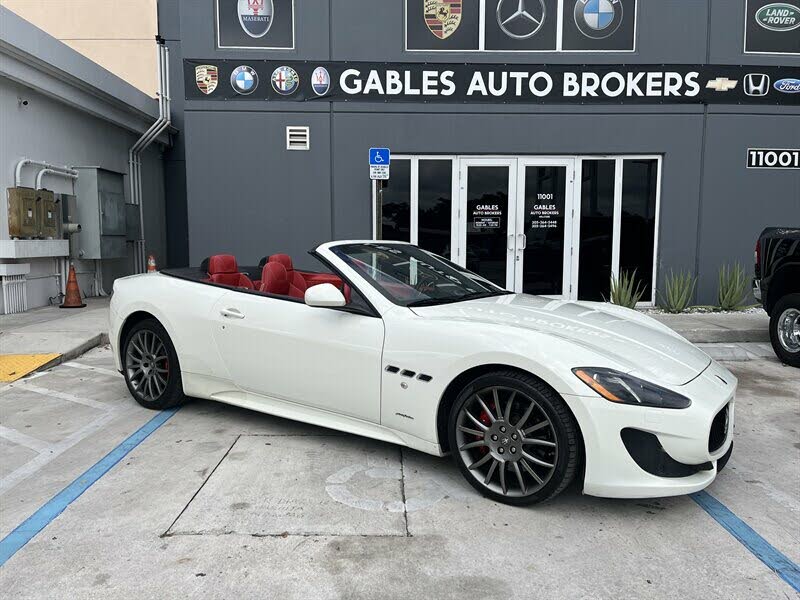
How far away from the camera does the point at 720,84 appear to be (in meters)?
10.1

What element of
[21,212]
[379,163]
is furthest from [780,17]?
[21,212]

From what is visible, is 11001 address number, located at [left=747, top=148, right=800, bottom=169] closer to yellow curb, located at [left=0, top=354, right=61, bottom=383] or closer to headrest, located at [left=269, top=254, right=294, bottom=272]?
headrest, located at [left=269, top=254, right=294, bottom=272]

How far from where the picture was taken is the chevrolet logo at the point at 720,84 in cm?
1010

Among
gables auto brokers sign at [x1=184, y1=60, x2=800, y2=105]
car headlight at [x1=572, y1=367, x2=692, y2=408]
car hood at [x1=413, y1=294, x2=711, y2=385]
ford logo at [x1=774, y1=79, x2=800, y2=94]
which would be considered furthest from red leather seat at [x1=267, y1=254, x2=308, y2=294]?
ford logo at [x1=774, y1=79, x2=800, y2=94]

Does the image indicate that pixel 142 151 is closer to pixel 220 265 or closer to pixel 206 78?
pixel 206 78

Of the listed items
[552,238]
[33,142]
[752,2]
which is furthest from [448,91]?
[33,142]

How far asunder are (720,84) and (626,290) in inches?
150

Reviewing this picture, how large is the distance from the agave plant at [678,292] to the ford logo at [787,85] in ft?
11.3

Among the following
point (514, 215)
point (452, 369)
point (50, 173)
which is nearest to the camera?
point (452, 369)

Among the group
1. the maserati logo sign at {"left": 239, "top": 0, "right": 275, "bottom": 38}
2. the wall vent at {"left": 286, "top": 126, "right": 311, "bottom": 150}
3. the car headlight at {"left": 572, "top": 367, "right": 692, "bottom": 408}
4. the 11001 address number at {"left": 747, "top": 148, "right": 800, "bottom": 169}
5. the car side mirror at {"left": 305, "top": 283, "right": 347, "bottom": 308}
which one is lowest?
the car headlight at {"left": 572, "top": 367, "right": 692, "bottom": 408}

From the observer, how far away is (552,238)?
33.8ft

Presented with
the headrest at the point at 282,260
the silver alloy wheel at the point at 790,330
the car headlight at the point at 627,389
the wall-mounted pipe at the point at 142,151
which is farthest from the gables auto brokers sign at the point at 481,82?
the car headlight at the point at 627,389

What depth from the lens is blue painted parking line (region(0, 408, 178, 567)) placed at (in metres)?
2.85

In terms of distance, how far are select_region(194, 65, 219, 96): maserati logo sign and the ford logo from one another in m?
9.35
